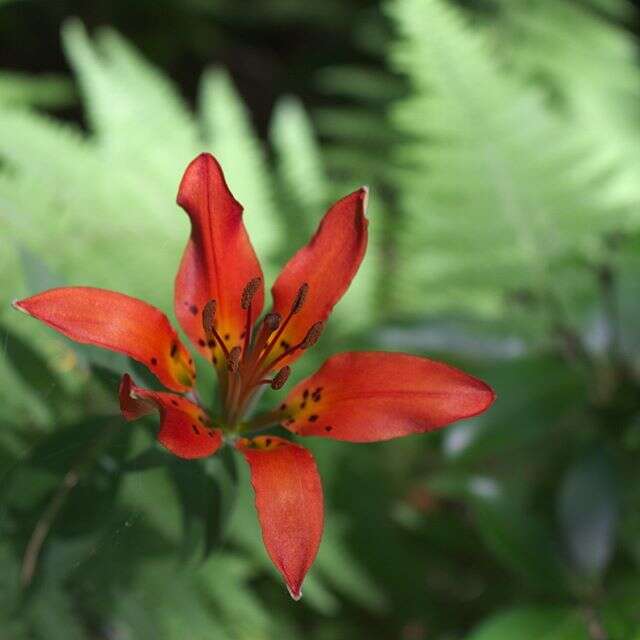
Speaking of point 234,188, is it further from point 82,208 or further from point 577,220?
point 577,220

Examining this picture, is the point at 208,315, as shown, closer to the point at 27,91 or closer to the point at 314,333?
the point at 314,333

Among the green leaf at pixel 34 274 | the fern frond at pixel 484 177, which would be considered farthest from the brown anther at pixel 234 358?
the fern frond at pixel 484 177

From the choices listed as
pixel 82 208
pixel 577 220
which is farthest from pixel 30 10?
pixel 577 220

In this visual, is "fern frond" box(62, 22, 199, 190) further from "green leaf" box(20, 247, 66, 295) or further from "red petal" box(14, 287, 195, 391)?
"red petal" box(14, 287, 195, 391)

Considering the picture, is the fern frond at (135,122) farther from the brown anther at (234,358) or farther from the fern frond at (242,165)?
the brown anther at (234,358)

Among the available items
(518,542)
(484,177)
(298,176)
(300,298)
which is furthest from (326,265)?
(298,176)

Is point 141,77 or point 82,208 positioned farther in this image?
point 141,77
